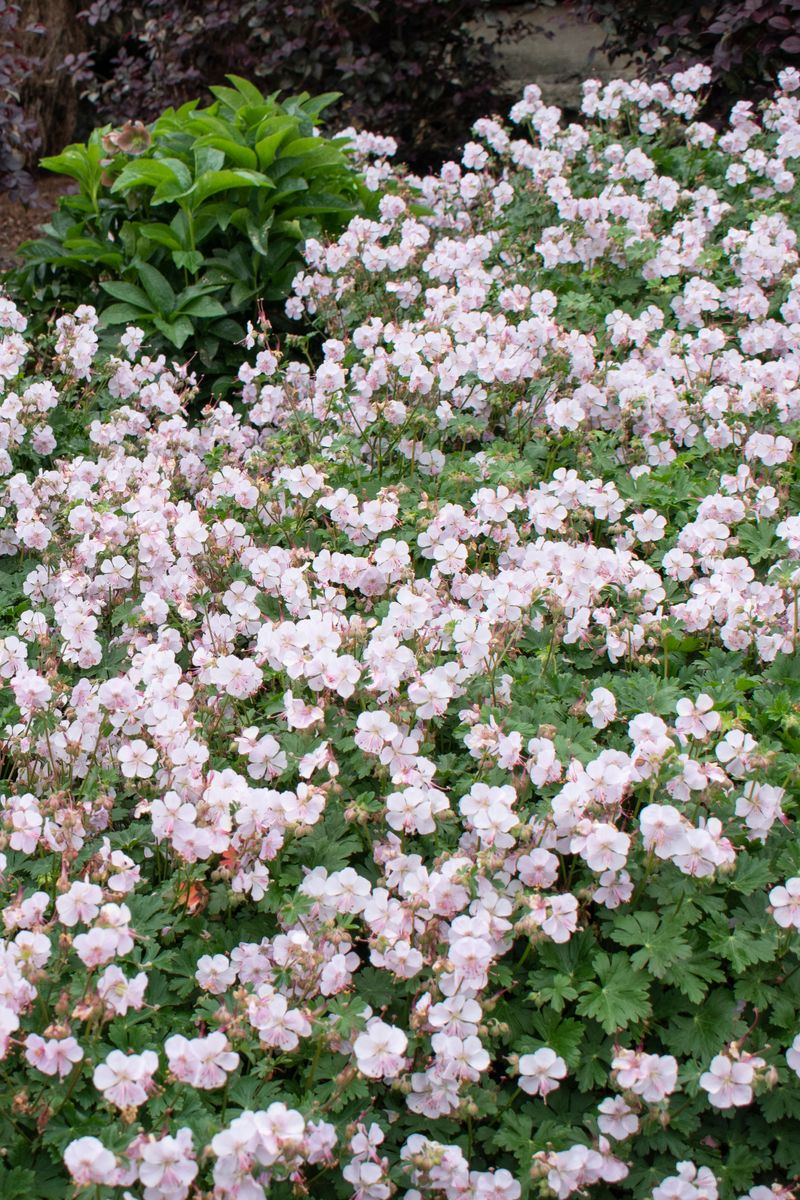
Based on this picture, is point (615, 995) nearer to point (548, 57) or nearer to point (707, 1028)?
point (707, 1028)

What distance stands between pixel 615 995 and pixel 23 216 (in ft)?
24.3

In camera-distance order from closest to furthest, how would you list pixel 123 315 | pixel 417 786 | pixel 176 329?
pixel 417 786
pixel 176 329
pixel 123 315

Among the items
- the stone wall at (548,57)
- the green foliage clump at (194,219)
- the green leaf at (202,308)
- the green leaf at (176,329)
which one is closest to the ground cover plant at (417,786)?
the green leaf at (176,329)

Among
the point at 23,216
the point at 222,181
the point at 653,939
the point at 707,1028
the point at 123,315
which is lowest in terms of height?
the point at 23,216

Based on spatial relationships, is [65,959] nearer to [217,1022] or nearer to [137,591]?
[217,1022]

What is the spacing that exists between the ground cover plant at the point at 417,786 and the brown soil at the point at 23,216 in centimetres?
382

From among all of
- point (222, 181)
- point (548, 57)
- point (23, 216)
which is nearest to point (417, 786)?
point (222, 181)

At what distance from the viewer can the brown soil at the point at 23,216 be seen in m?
7.43

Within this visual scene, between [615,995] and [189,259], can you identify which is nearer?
[615,995]

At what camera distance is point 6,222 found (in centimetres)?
795

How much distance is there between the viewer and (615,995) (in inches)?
85.2

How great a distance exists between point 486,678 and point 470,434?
1161 millimetres

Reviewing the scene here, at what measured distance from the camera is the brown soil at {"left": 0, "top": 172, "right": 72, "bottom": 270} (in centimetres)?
743

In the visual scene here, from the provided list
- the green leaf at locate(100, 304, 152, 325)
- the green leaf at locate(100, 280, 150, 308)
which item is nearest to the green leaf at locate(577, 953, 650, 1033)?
the green leaf at locate(100, 304, 152, 325)
